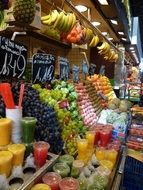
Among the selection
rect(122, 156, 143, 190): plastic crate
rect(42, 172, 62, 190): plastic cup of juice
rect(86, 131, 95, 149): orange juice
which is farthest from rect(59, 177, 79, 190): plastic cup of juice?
rect(122, 156, 143, 190): plastic crate

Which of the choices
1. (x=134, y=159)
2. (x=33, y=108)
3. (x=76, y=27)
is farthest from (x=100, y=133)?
(x=76, y=27)

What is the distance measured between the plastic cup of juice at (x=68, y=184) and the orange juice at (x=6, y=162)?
11.8 inches

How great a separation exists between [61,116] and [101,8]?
11.5 feet

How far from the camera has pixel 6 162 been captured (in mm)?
1257

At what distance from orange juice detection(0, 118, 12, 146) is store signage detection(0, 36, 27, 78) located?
20.6 inches

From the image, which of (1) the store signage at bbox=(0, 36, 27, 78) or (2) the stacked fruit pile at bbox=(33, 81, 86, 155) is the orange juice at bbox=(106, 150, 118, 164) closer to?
(2) the stacked fruit pile at bbox=(33, 81, 86, 155)

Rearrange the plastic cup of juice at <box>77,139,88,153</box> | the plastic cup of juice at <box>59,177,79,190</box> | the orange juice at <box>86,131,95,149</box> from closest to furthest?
the plastic cup of juice at <box>59,177,79,190</box>
the plastic cup of juice at <box>77,139,88,153</box>
the orange juice at <box>86,131,95,149</box>

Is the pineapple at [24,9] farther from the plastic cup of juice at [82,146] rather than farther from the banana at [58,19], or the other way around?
the plastic cup of juice at [82,146]

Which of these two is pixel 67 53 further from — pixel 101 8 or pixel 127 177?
pixel 127 177

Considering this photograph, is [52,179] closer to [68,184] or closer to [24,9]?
[68,184]

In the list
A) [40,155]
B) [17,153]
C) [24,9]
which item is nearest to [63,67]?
[24,9]

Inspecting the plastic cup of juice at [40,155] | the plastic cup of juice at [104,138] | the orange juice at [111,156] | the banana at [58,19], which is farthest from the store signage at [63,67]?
the plastic cup of juice at [40,155]

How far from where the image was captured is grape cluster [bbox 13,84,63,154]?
1769mm

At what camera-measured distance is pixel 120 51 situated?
838 cm
